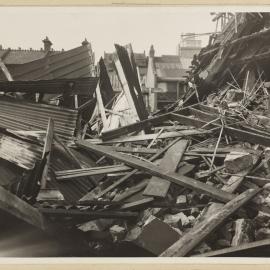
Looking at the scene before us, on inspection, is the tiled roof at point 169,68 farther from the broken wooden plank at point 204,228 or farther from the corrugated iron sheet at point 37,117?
the broken wooden plank at point 204,228

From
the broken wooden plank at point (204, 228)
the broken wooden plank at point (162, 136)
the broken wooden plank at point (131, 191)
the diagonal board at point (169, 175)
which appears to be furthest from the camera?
the broken wooden plank at point (162, 136)

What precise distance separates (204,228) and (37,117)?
12.7ft

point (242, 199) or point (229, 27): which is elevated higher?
point (229, 27)

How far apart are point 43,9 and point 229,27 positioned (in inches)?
225

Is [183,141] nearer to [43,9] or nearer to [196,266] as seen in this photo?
[196,266]

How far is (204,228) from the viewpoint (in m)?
3.14

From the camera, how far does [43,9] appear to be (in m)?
3.46

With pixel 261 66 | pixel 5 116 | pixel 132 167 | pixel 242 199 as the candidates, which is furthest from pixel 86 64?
pixel 242 199

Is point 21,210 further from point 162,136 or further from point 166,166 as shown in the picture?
point 162,136

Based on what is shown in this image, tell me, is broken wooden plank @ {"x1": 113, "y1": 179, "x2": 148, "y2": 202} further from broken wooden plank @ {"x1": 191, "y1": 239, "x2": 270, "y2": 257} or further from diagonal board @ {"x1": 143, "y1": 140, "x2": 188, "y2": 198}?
broken wooden plank @ {"x1": 191, "y1": 239, "x2": 270, "y2": 257}

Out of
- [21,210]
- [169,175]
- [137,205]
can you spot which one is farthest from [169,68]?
[21,210]

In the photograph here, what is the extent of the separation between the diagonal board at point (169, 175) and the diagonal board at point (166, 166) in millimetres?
84

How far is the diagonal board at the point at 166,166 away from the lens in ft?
12.5

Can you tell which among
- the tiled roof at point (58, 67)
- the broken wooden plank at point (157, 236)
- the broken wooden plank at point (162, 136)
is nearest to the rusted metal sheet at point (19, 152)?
the broken wooden plank at point (162, 136)
